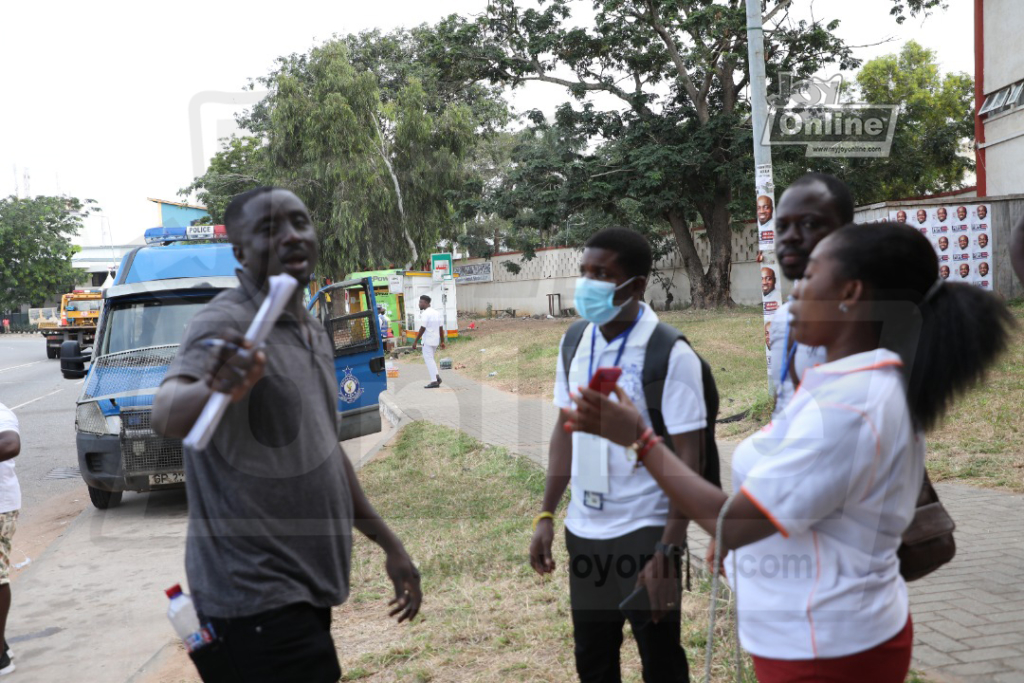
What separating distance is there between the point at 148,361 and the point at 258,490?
22.6ft

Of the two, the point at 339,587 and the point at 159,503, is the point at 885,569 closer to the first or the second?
the point at 339,587

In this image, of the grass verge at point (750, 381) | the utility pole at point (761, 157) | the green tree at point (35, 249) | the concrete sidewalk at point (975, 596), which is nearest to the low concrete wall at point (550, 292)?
the grass verge at point (750, 381)

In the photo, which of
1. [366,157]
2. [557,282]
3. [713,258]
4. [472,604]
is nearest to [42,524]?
[472,604]

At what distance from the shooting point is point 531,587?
5051mm

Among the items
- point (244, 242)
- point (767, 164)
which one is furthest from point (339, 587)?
point (767, 164)

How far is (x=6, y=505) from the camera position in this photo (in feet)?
15.0

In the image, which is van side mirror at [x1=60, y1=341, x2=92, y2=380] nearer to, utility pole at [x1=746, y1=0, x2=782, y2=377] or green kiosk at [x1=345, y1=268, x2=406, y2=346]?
utility pole at [x1=746, y1=0, x2=782, y2=377]

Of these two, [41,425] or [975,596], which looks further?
[41,425]

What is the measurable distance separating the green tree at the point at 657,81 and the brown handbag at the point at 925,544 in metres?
19.0

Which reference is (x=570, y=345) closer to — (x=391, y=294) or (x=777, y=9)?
(x=777, y=9)

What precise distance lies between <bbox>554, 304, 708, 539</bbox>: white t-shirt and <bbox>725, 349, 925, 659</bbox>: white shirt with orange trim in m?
0.68

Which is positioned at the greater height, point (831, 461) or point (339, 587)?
point (831, 461)

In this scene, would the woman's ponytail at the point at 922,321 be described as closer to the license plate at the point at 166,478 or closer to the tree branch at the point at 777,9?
the license plate at the point at 166,478

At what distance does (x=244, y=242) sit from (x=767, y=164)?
25.9 feet
